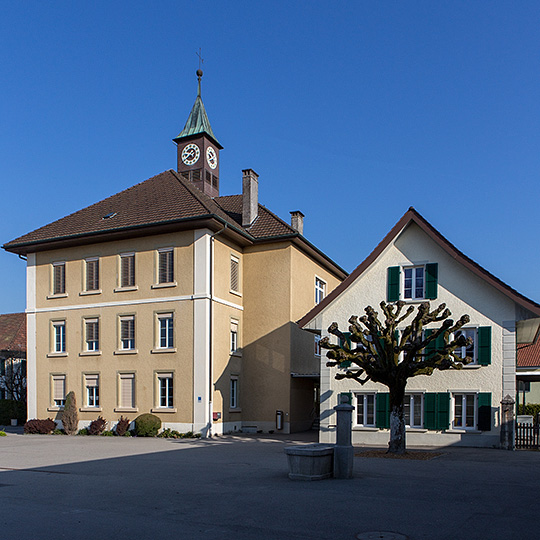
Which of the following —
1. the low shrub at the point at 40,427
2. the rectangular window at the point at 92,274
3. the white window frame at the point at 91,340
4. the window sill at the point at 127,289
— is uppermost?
the rectangular window at the point at 92,274

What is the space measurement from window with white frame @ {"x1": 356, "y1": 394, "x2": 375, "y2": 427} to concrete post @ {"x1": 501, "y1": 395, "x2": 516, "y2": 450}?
484 centimetres

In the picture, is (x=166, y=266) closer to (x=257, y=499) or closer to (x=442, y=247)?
(x=442, y=247)

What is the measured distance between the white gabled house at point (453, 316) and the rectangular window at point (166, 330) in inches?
275

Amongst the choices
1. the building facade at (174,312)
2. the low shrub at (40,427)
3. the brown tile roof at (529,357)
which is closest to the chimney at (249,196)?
the building facade at (174,312)

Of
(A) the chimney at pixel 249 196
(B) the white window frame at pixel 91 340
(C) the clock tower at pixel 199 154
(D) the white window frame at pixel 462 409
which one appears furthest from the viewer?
(C) the clock tower at pixel 199 154

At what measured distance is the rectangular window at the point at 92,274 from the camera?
101 ft

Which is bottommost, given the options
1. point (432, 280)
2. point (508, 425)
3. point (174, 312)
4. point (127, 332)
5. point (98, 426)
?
point (98, 426)

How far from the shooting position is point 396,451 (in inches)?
707

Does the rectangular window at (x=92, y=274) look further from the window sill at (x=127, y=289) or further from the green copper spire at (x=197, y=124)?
the green copper spire at (x=197, y=124)

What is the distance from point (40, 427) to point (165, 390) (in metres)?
6.69

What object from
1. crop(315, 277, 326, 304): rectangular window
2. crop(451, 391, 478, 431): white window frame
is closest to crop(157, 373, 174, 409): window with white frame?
crop(315, 277, 326, 304): rectangular window

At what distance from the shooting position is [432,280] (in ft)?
74.9

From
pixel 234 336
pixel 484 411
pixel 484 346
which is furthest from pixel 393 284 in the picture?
pixel 234 336

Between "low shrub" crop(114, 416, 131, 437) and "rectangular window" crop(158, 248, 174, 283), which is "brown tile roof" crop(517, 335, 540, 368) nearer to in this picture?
"rectangular window" crop(158, 248, 174, 283)
